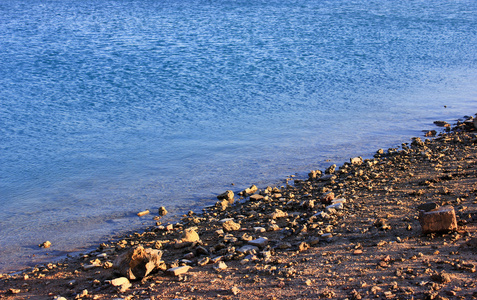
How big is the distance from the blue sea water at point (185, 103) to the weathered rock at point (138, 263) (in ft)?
6.10

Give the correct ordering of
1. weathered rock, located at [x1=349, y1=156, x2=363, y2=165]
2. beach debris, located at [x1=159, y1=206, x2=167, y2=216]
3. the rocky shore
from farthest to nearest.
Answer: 1. weathered rock, located at [x1=349, y1=156, x2=363, y2=165]
2. beach debris, located at [x1=159, y1=206, x2=167, y2=216]
3. the rocky shore

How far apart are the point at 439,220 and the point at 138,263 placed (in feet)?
10.7

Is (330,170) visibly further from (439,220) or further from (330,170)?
(439,220)

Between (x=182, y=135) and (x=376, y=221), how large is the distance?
674 centimetres

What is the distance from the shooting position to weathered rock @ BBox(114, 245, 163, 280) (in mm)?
4723

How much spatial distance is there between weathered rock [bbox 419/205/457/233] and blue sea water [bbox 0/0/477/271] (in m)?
3.92

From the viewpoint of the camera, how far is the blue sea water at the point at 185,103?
814cm

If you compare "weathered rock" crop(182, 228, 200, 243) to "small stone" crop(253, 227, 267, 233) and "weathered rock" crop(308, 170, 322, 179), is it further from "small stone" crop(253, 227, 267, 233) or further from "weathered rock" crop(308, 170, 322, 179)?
"weathered rock" crop(308, 170, 322, 179)

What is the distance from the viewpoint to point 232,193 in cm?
780

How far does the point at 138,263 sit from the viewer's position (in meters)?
4.76

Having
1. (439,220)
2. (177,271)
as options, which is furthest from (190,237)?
(439,220)

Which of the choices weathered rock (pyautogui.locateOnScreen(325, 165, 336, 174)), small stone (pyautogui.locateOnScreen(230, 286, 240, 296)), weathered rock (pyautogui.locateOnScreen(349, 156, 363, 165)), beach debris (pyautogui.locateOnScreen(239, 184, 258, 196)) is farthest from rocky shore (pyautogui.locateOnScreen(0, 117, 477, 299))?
weathered rock (pyautogui.locateOnScreen(349, 156, 363, 165))

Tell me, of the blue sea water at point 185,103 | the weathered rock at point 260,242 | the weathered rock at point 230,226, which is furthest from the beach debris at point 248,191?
the weathered rock at point 260,242

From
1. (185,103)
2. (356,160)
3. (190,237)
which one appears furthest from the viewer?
(185,103)
